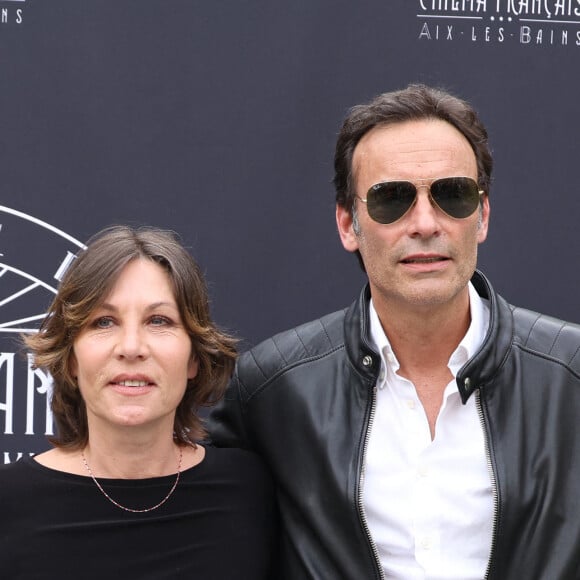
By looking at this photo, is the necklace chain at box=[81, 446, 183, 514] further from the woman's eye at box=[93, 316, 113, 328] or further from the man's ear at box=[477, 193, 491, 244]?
the man's ear at box=[477, 193, 491, 244]

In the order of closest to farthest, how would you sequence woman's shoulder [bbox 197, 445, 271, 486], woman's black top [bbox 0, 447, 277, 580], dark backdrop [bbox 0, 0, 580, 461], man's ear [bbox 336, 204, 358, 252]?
woman's black top [bbox 0, 447, 277, 580] → woman's shoulder [bbox 197, 445, 271, 486] → man's ear [bbox 336, 204, 358, 252] → dark backdrop [bbox 0, 0, 580, 461]

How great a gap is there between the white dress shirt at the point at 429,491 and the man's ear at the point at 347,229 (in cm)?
38

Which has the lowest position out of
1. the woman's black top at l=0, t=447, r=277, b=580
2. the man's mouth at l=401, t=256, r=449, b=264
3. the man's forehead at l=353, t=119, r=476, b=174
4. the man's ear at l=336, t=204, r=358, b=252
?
the woman's black top at l=0, t=447, r=277, b=580

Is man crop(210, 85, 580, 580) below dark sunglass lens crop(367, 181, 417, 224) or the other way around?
below

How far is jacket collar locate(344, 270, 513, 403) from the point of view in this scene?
208 centimetres

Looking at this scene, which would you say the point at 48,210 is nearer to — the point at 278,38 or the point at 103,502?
the point at 278,38

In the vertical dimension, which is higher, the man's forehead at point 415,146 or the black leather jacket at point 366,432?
the man's forehead at point 415,146

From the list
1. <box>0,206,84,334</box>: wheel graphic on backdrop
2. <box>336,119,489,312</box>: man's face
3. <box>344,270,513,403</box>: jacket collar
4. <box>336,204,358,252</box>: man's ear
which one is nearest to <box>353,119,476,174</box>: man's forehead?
<box>336,119,489,312</box>: man's face

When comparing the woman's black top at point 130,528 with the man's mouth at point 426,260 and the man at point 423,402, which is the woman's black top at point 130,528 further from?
the man's mouth at point 426,260

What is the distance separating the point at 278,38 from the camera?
106 inches

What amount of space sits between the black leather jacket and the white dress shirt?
0.03 metres

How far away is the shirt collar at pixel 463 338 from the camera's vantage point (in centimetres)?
217

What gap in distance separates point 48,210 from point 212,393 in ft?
2.50

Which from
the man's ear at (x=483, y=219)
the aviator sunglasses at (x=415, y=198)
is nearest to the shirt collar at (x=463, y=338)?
the man's ear at (x=483, y=219)
